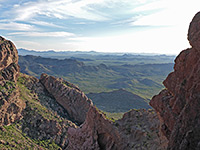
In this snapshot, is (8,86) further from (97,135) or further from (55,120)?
(97,135)

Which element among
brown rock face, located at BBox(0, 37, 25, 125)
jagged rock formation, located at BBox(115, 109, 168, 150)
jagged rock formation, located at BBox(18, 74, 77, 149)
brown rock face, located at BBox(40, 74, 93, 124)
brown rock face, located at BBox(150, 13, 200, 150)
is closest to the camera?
brown rock face, located at BBox(150, 13, 200, 150)

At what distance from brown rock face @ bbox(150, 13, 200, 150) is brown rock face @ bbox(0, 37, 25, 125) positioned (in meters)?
45.2

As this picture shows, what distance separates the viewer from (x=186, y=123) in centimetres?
1702

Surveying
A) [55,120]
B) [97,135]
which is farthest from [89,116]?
[55,120]

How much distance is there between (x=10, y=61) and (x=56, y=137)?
3216cm

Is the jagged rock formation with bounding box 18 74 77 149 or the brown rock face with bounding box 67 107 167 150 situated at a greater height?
the brown rock face with bounding box 67 107 167 150

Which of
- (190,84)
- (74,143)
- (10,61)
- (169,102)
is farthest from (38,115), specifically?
(190,84)

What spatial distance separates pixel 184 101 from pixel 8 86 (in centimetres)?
5493

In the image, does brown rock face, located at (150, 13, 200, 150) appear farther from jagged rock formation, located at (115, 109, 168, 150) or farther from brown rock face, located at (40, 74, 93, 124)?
brown rock face, located at (40, 74, 93, 124)

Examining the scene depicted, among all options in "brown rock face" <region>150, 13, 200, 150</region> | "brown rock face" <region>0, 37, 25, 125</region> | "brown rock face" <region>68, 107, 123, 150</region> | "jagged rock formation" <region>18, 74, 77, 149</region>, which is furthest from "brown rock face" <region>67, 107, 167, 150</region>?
"brown rock face" <region>0, 37, 25, 125</region>

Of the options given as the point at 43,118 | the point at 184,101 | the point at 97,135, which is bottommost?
the point at 43,118

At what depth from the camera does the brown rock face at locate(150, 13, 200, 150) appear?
635 inches

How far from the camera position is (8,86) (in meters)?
58.3

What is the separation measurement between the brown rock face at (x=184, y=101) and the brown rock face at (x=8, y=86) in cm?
4520
